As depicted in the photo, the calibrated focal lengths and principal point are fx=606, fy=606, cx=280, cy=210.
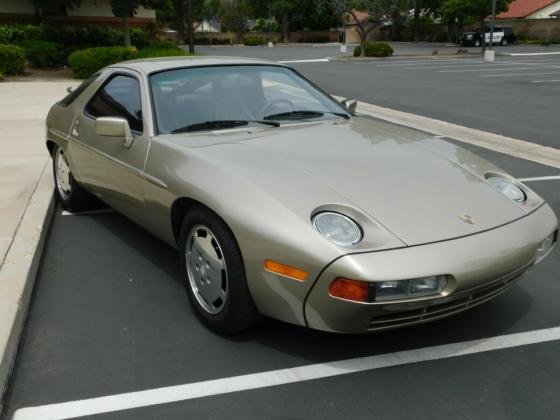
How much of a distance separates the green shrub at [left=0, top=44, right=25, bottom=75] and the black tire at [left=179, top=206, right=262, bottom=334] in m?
17.6

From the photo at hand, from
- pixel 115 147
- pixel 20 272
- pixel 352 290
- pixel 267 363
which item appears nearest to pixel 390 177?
pixel 352 290

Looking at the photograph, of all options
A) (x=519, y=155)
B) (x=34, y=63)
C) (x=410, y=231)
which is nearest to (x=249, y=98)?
(x=410, y=231)

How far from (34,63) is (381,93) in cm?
1262

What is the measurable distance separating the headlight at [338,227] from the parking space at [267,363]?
685mm

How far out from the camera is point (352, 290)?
8.57 feet

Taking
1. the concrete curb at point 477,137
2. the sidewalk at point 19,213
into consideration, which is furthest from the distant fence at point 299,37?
the sidewalk at point 19,213

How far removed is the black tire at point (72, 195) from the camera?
5247 mm

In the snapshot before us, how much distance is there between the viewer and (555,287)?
3908mm

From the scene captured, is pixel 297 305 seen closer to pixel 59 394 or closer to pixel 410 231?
pixel 410 231

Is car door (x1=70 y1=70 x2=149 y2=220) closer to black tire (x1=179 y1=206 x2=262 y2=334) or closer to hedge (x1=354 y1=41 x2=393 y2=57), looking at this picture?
black tire (x1=179 y1=206 x2=262 y2=334)

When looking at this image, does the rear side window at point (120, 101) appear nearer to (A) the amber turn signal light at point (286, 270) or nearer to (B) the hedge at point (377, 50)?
(A) the amber turn signal light at point (286, 270)

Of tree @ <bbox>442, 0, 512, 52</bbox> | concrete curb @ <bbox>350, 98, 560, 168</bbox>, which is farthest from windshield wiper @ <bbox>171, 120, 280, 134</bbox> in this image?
tree @ <bbox>442, 0, 512, 52</bbox>

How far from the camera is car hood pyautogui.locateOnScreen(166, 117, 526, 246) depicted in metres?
2.90

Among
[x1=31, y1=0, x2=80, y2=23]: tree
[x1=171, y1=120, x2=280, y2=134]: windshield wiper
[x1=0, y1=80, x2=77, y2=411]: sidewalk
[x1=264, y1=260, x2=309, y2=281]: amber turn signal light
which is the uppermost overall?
[x1=31, y1=0, x2=80, y2=23]: tree
